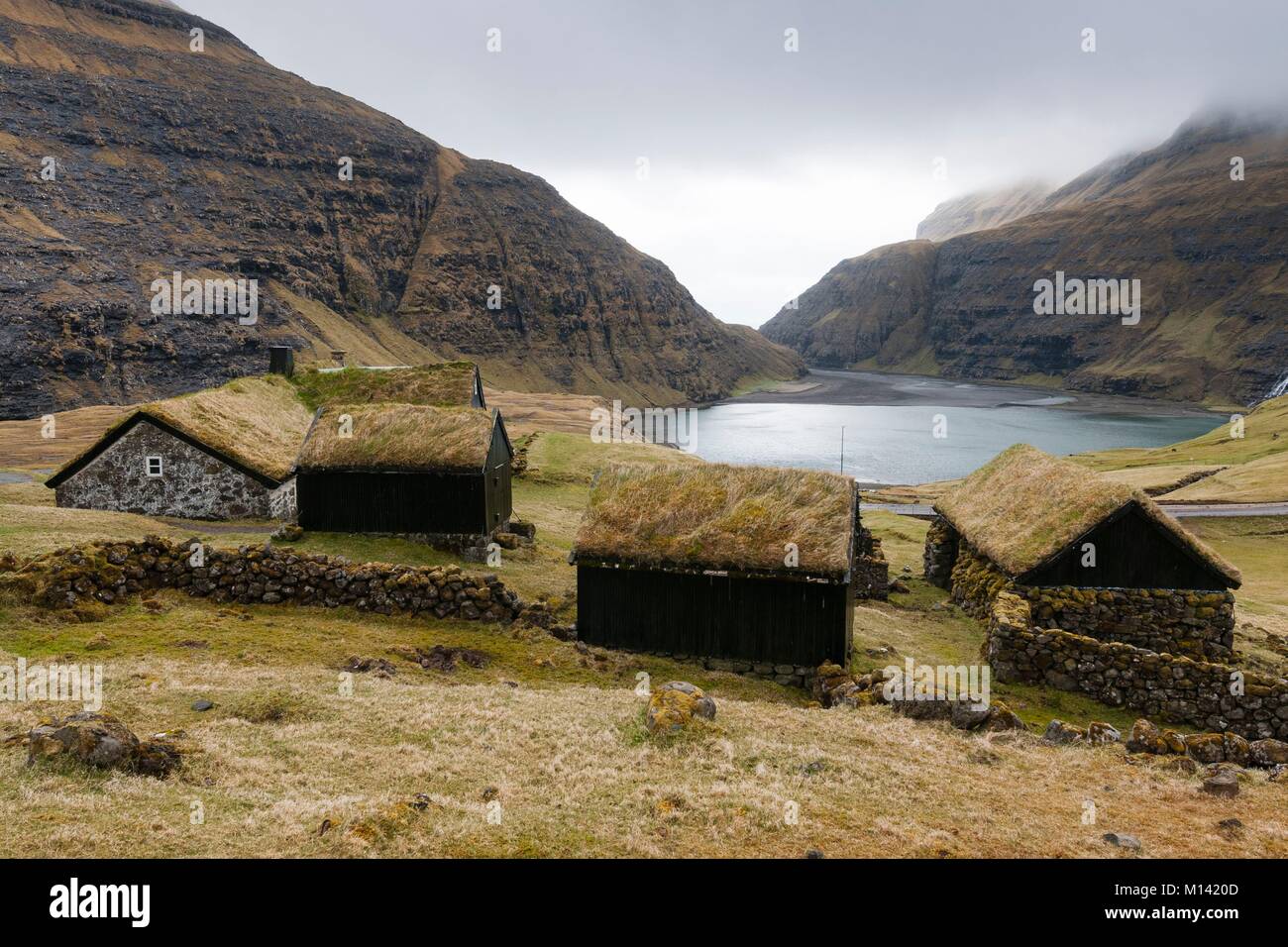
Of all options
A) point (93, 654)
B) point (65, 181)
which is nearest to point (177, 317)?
point (65, 181)

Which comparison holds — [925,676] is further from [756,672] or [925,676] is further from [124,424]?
[124,424]

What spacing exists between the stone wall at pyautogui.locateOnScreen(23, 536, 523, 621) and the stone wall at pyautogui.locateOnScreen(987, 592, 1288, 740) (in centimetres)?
1348

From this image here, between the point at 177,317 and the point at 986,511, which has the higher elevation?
the point at 177,317

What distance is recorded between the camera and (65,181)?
137m

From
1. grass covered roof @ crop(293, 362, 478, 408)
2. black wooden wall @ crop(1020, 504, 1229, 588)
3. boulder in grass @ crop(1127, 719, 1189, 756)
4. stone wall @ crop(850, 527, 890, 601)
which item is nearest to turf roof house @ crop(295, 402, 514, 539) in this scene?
grass covered roof @ crop(293, 362, 478, 408)

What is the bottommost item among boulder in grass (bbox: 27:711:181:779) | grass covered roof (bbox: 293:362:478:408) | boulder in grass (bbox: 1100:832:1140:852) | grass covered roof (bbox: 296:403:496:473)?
boulder in grass (bbox: 1100:832:1140:852)

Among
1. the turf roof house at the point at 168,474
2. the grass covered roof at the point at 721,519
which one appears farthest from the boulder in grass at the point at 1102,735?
the turf roof house at the point at 168,474

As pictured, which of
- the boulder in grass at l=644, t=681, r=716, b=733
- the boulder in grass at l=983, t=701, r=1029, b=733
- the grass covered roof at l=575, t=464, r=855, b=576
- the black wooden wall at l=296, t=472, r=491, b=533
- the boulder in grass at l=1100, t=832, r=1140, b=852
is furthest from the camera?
the black wooden wall at l=296, t=472, r=491, b=533

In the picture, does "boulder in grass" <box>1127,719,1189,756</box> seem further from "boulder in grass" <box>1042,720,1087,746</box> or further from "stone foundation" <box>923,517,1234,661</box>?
"stone foundation" <box>923,517,1234,661</box>

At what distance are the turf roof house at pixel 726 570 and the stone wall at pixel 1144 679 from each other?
166 inches

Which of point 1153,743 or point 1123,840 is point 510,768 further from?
point 1153,743

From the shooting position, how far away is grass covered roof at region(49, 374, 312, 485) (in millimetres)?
34906
